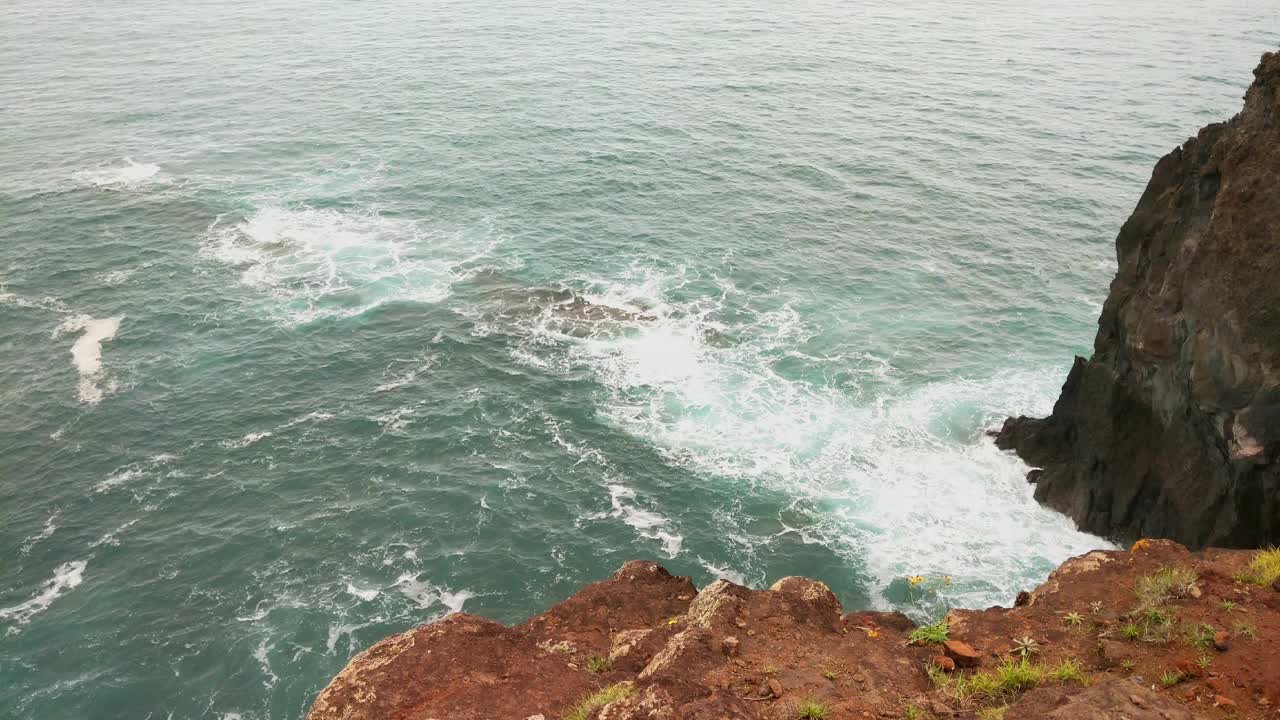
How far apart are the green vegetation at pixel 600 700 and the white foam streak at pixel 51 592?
37.6 metres

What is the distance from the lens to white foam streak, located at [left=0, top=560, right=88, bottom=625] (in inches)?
1761

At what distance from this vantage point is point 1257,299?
35.4 meters

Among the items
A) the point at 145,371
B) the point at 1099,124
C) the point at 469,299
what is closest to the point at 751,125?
the point at 1099,124

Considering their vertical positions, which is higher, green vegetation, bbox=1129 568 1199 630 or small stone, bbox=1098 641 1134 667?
green vegetation, bbox=1129 568 1199 630

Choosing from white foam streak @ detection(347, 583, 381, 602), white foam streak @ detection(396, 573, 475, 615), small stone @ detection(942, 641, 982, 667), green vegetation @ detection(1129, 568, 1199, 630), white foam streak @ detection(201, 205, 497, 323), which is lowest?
white foam streak @ detection(347, 583, 381, 602)

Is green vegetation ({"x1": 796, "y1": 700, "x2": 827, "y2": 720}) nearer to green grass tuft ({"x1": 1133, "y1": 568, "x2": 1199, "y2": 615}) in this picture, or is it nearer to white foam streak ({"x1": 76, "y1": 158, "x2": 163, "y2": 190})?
green grass tuft ({"x1": 1133, "y1": 568, "x2": 1199, "y2": 615})

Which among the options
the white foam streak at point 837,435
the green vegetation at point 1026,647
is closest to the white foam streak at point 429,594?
the white foam streak at point 837,435

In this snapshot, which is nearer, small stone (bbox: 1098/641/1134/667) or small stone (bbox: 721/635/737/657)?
small stone (bbox: 1098/641/1134/667)

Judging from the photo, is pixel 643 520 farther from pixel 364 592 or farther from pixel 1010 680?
pixel 1010 680

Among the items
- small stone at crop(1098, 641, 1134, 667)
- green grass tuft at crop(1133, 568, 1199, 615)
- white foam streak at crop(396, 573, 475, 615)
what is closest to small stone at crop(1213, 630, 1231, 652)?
green grass tuft at crop(1133, 568, 1199, 615)

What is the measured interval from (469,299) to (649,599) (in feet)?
158

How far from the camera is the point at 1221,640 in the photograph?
843 inches

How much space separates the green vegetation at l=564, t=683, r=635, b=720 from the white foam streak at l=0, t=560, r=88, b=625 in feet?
123

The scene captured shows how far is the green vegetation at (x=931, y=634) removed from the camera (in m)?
23.7
